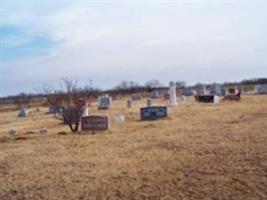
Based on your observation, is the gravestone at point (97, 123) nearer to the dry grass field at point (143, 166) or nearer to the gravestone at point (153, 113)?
the dry grass field at point (143, 166)

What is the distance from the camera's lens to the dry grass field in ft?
40.7

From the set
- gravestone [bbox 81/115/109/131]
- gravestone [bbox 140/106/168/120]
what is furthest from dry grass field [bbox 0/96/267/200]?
gravestone [bbox 140/106/168/120]

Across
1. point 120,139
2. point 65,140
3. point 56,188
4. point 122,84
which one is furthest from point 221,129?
point 122,84

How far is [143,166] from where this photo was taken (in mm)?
14984

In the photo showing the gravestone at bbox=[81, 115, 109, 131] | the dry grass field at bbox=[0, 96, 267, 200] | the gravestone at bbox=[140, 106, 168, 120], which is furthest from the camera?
the gravestone at bbox=[140, 106, 168, 120]

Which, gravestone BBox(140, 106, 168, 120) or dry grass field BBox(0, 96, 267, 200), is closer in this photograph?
dry grass field BBox(0, 96, 267, 200)

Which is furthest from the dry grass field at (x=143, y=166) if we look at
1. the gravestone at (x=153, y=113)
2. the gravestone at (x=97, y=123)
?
the gravestone at (x=153, y=113)

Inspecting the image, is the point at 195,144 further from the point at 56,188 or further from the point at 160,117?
the point at 160,117

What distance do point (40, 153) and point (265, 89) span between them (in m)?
49.8

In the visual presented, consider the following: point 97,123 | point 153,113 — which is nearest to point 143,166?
point 97,123

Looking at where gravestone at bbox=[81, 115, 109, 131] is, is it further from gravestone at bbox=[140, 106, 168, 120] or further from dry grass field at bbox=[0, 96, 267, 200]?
gravestone at bbox=[140, 106, 168, 120]

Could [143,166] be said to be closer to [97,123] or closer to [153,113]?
[97,123]

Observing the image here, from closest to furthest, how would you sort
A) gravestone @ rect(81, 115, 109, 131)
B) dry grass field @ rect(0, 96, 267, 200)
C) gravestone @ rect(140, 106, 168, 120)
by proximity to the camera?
1. dry grass field @ rect(0, 96, 267, 200)
2. gravestone @ rect(81, 115, 109, 131)
3. gravestone @ rect(140, 106, 168, 120)

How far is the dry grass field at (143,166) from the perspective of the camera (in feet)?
40.7
